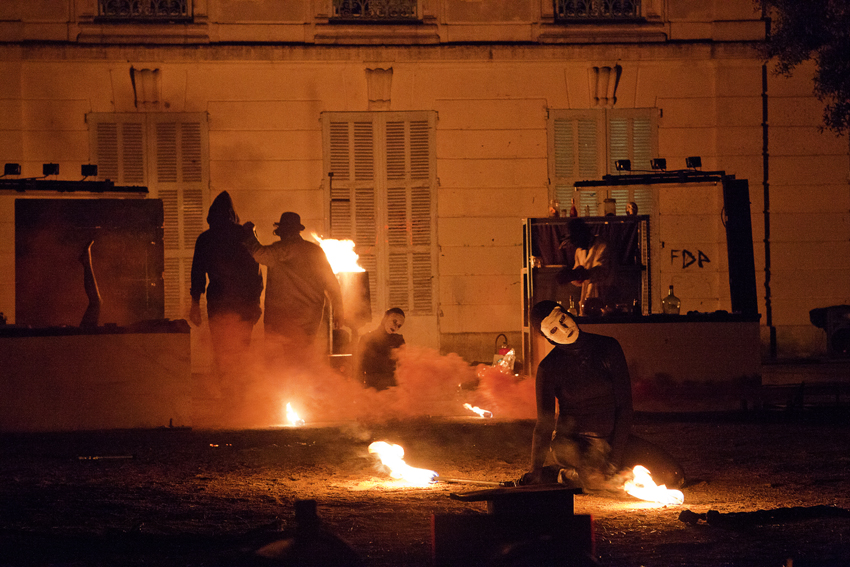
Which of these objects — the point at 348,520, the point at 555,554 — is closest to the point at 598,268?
the point at 348,520

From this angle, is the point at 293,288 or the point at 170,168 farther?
the point at 170,168

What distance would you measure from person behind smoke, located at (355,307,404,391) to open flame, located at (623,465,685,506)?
15.8ft

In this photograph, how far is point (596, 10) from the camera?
14.8 m

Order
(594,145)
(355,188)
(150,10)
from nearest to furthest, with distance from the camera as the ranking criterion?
(150,10)
(355,188)
(594,145)

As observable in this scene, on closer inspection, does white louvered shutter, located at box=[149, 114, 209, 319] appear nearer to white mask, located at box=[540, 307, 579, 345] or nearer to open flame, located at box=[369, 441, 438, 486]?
open flame, located at box=[369, 441, 438, 486]

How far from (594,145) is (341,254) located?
457 centimetres

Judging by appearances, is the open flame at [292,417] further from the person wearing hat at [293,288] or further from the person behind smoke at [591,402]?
the person behind smoke at [591,402]

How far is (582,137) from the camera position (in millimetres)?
14758

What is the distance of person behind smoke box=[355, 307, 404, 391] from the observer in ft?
34.5

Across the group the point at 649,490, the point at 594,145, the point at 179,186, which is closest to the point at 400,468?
the point at 649,490

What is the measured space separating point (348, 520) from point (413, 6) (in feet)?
35.7

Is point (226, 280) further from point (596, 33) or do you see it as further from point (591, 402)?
point (596, 33)

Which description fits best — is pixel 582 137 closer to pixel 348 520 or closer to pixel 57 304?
pixel 57 304

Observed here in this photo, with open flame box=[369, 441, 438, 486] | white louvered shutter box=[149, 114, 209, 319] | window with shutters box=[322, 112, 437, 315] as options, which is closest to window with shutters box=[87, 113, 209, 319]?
white louvered shutter box=[149, 114, 209, 319]
